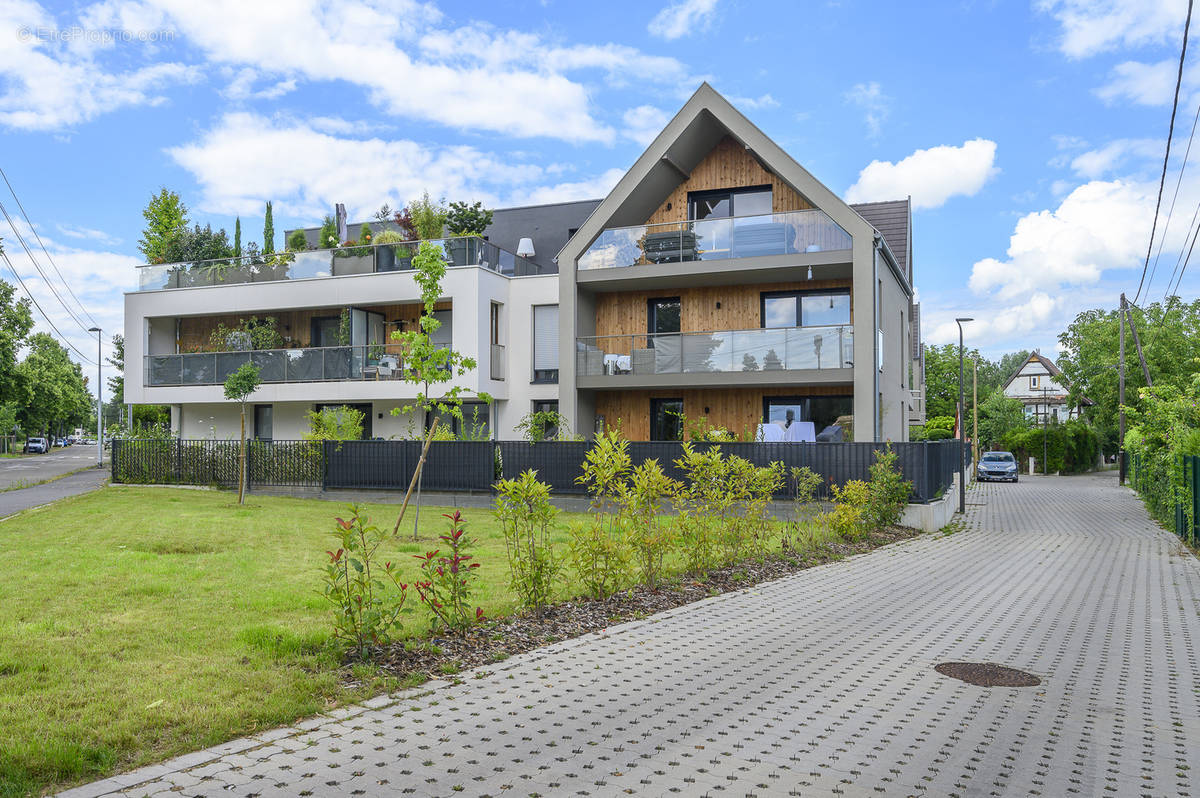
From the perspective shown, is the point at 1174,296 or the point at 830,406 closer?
the point at 830,406

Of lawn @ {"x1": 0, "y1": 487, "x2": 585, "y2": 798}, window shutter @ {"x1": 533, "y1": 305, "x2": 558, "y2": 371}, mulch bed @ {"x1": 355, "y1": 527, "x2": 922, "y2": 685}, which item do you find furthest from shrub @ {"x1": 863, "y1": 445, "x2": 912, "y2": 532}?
window shutter @ {"x1": 533, "y1": 305, "x2": 558, "y2": 371}

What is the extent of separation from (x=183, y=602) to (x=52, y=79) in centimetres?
1563

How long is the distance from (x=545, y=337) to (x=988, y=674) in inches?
849

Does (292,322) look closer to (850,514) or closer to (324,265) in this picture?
(324,265)

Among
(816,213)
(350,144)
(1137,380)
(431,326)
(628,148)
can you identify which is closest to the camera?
(431,326)

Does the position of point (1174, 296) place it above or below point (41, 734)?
above

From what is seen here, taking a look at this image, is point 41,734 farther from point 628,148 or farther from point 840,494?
point 628,148

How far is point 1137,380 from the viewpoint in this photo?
53406 mm

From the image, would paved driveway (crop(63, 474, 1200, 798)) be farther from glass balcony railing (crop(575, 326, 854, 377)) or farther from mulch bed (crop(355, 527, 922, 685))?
glass balcony railing (crop(575, 326, 854, 377))

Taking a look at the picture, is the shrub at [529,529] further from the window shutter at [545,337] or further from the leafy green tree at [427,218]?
the leafy green tree at [427,218]

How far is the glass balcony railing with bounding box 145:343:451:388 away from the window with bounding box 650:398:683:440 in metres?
8.03

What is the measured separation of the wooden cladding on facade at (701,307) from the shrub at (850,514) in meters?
8.70

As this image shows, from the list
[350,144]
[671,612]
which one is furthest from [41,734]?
[350,144]

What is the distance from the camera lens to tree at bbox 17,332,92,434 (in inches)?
2373
